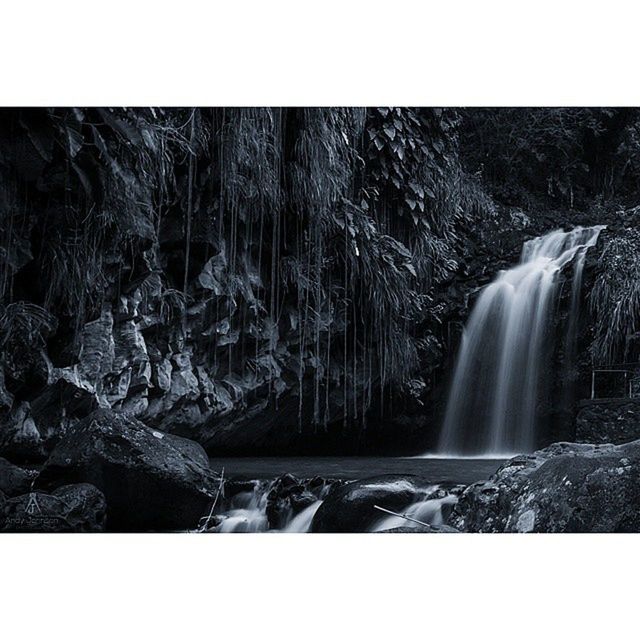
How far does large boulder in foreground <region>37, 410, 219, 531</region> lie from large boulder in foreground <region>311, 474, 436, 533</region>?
629 millimetres

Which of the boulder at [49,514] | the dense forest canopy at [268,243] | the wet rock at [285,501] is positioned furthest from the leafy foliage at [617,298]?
the boulder at [49,514]

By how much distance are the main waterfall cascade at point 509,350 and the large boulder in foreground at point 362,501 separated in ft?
2.48

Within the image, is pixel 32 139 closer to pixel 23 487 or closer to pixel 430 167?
pixel 23 487

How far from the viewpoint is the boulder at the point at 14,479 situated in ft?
10.6

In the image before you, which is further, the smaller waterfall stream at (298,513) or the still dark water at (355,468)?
the still dark water at (355,468)

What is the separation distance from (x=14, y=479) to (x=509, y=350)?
332 cm

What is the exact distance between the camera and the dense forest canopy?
3.58 meters

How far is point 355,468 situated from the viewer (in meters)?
3.63

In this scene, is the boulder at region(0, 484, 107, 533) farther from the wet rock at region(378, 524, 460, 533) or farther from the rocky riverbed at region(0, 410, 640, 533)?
the wet rock at region(378, 524, 460, 533)

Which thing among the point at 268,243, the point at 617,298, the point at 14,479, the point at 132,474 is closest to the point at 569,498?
the point at 617,298

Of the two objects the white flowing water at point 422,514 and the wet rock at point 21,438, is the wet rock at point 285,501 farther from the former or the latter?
the wet rock at point 21,438

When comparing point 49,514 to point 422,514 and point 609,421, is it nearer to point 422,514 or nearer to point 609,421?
point 422,514

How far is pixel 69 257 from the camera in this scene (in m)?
3.67

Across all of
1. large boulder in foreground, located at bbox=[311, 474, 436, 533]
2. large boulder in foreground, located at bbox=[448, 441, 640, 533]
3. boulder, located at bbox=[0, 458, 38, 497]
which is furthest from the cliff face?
large boulder in foreground, located at bbox=[448, 441, 640, 533]
